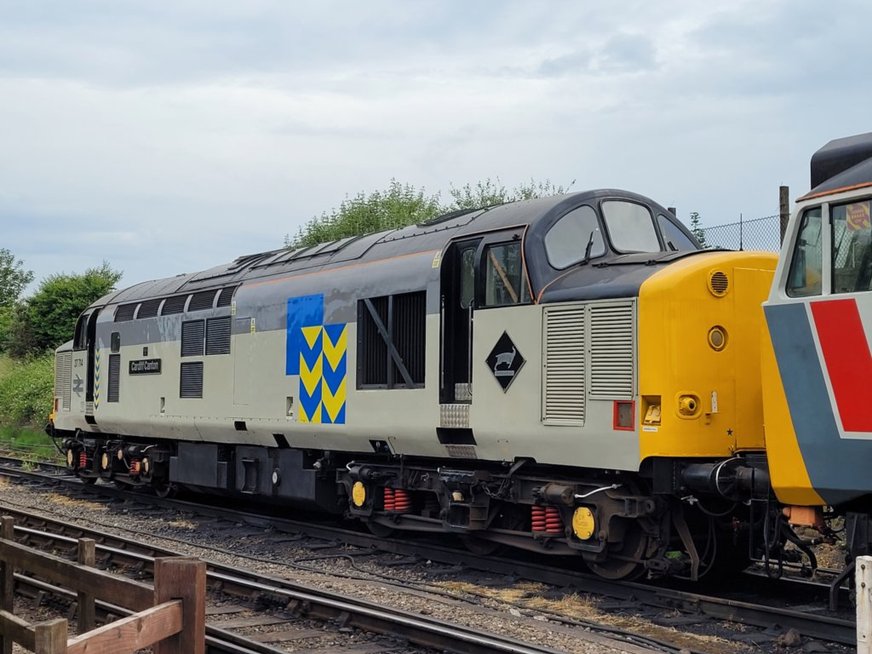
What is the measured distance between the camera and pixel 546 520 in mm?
9953

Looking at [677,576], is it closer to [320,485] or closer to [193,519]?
[320,485]

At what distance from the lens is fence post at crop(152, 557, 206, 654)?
5070mm

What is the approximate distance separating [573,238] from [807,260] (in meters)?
3.04

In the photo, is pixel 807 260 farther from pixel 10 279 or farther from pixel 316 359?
pixel 10 279

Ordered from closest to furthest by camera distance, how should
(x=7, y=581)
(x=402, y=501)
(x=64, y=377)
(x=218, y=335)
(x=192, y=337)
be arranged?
(x=7, y=581), (x=402, y=501), (x=218, y=335), (x=192, y=337), (x=64, y=377)

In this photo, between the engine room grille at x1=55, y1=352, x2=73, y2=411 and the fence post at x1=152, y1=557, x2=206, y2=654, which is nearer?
the fence post at x1=152, y1=557, x2=206, y2=654

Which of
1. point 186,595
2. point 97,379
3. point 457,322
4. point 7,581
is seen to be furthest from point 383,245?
point 97,379

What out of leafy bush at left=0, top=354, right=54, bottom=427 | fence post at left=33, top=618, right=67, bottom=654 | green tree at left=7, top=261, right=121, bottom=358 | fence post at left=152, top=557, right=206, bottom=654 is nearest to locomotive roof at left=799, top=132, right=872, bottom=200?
fence post at left=152, top=557, right=206, bottom=654

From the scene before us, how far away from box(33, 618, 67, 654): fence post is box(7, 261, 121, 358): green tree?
39.2 m

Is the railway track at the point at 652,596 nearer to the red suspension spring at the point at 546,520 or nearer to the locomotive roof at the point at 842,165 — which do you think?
the red suspension spring at the point at 546,520

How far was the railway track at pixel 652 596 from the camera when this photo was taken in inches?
313

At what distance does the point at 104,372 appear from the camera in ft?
61.4

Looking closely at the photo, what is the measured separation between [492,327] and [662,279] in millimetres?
1997

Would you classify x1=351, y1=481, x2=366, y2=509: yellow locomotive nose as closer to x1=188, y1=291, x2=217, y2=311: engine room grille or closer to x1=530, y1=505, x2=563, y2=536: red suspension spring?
x1=530, y1=505, x2=563, y2=536: red suspension spring
